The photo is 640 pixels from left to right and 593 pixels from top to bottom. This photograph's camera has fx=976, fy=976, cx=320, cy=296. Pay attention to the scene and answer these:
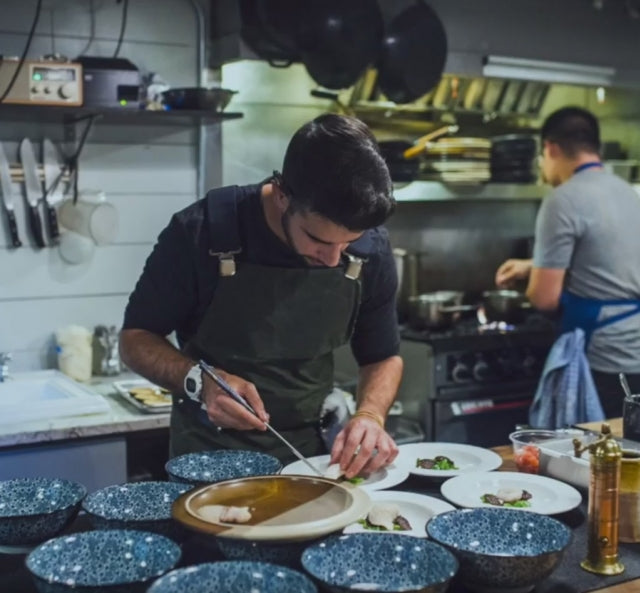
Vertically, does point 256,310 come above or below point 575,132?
below

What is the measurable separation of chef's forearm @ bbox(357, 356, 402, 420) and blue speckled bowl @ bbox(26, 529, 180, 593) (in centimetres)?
86

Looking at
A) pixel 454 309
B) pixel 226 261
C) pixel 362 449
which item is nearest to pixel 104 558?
pixel 362 449

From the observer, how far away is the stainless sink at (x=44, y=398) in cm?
297

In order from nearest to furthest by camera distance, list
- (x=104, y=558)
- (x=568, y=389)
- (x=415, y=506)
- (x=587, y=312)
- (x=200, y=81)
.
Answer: (x=104, y=558), (x=415, y=506), (x=568, y=389), (x=587, y=312), (x=200, y=81)

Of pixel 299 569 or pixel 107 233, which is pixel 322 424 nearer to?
pixel 299 569

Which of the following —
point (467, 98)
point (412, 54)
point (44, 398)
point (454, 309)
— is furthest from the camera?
point (467, 98)

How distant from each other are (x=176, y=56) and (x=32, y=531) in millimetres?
2537

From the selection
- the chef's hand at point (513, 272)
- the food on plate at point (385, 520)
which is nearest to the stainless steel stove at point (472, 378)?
the chef's hand at point (513, 272)

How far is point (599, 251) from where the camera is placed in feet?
12.0

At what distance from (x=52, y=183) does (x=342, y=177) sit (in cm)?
196

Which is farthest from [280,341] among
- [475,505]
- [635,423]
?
[635,423]

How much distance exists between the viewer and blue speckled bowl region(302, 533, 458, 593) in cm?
143

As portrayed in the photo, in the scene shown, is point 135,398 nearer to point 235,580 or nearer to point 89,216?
point 89,216

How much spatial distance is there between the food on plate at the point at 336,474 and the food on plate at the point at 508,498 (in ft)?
0.83
